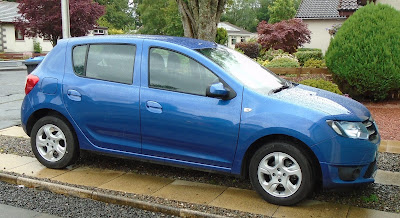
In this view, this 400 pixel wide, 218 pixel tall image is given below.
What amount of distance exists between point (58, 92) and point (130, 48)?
3.77ft

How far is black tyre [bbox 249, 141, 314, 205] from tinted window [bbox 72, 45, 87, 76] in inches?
102

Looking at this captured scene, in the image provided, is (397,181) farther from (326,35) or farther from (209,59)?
(326,35)

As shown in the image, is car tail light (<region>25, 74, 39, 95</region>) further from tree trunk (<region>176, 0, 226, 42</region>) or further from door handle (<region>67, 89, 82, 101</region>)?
tree trunk (<region>176, 0, 226, 42</region>)

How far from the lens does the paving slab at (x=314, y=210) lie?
4.52m

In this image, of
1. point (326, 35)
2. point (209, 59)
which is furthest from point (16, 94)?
point (326, 35)

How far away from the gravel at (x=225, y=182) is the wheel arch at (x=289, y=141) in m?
0.36

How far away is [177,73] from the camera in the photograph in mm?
5305

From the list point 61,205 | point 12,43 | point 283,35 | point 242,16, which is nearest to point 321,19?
point 283,35

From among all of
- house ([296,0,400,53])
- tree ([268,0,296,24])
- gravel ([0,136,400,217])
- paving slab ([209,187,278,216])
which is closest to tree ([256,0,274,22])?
tree ([268,0,296,24])

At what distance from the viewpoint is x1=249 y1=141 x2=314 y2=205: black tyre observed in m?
4.61

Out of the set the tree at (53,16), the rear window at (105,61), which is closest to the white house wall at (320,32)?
the tree at (53,16)

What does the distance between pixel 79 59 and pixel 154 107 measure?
55.3 inches

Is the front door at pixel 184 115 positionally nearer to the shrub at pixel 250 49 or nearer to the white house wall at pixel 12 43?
the shrub at pixel 250 49

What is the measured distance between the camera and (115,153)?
5672 millimetres
